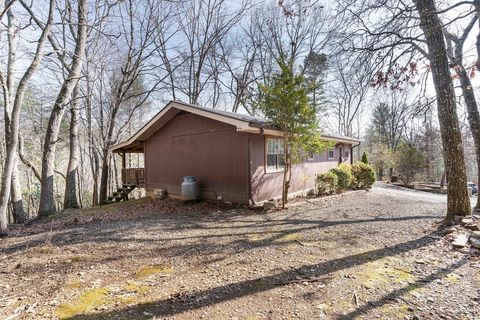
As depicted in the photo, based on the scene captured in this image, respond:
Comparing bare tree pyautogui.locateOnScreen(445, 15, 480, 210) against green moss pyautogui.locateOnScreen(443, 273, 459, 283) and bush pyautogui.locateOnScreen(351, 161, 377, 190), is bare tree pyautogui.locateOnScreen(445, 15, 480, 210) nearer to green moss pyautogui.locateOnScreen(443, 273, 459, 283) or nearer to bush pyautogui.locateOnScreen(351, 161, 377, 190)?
green moss pyautogui.locateOnScreen(443, 273, 459, 283)

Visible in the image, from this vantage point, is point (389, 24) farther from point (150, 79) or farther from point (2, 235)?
point (150, 79)

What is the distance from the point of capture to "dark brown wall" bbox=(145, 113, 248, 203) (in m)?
8.02

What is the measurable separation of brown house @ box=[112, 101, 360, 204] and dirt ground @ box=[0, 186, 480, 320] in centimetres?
243

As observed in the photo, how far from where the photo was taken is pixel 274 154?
8797mm

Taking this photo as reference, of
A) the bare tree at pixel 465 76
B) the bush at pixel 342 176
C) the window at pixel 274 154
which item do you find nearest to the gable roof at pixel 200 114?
the window at pixel 274 154

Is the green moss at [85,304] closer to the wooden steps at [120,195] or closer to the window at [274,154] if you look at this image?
the window at [274,154]

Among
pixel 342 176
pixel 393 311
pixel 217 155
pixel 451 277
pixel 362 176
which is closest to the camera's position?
pixel 393 311

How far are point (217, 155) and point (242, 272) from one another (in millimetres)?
5593

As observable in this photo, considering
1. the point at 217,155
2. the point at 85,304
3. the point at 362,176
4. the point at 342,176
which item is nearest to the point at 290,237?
the point at 85,304

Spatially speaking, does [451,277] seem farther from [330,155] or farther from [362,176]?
[330,155]

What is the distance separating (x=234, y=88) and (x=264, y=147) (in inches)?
469

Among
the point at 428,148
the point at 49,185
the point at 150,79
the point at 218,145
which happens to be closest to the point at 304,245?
the point at 218,145

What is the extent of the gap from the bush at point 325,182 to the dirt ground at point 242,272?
354 centimetres

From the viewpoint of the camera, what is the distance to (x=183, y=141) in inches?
390
